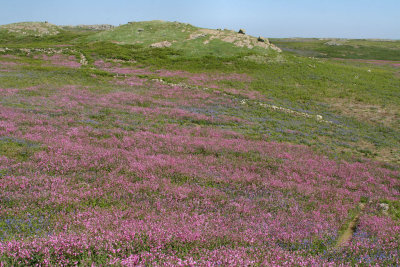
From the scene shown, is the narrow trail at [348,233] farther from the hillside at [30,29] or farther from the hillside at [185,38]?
the hillside at [30,29]

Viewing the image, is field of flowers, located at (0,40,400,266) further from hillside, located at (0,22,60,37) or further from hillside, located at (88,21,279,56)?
hillside, located at (0,22,60,37)

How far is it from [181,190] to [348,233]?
5.83 m

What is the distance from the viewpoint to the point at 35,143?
42.3 ft

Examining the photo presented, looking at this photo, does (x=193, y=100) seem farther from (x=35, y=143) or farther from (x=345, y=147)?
(x=35, y=143)

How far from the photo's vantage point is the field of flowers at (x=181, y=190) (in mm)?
6004

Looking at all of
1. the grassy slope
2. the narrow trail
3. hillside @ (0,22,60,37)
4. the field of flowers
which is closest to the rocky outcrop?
the grassy slope

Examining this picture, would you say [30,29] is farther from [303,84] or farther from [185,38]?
[303,84]

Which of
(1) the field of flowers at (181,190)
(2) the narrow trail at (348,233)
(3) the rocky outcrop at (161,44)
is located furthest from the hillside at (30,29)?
(2) the narrow trail at (348,233)

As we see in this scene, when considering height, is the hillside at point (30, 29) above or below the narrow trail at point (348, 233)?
above

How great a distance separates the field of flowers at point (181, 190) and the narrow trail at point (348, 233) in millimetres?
75

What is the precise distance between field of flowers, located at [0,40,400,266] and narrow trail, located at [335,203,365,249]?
0.08 meters

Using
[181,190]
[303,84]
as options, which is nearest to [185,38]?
[303,84]

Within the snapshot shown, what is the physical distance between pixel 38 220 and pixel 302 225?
7808 millimetres

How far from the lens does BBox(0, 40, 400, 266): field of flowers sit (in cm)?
600
